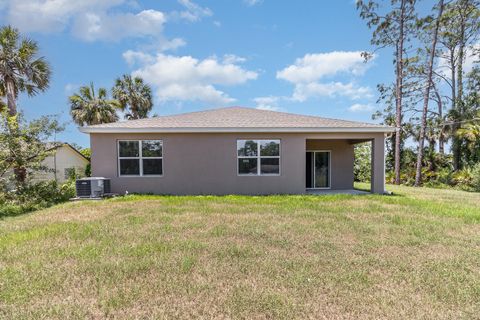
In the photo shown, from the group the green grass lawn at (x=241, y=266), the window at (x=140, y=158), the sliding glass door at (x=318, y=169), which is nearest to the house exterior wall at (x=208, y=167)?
the window at (x=140, y=158)

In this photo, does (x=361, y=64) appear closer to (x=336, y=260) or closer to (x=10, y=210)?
(x=336, y=260)

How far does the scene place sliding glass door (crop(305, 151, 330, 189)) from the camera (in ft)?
45.2

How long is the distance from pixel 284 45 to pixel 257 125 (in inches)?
224

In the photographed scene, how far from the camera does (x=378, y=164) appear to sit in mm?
11680

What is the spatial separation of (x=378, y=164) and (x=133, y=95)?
20342 millimetres

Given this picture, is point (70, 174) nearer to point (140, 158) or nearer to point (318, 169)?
point (140, 158)

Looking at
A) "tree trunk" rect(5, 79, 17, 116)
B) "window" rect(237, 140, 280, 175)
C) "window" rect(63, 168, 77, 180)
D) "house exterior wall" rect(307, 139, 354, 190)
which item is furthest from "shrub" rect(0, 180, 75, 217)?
"house exterior wall" rect(307, 139, 354, 190)

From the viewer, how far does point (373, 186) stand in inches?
467

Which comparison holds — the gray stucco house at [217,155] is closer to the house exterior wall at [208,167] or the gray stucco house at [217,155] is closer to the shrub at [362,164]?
the house exterior wall at [208,167]

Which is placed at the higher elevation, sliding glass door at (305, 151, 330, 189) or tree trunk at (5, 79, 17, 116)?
tree trunk at (5, 79, 17, 116)

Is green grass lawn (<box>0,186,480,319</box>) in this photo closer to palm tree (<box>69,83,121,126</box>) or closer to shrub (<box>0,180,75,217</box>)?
shrub (<box>0,180,75,217</box>)

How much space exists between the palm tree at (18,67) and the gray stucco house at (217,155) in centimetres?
504

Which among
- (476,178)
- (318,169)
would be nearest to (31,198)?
(318,169)

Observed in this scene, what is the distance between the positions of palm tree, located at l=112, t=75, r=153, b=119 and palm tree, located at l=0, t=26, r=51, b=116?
34.2ft
